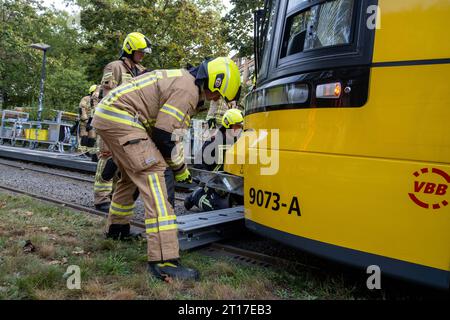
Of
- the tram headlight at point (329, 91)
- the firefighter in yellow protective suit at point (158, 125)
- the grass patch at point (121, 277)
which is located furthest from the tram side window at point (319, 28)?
the grass patch at point (121, 277)

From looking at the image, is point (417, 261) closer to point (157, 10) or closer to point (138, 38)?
point (138, 38)

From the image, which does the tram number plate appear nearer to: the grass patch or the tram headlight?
the grass patch

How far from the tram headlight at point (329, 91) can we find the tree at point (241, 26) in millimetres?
11396

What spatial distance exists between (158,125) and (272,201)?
103 centimetres

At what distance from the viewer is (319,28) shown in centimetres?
279

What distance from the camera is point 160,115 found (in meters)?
3.13

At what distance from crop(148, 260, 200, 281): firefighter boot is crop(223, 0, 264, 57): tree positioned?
11359 millimetres

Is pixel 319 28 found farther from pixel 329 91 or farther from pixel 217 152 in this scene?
pixel 217 152

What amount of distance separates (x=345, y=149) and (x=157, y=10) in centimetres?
1587

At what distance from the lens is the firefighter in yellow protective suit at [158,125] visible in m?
3.14

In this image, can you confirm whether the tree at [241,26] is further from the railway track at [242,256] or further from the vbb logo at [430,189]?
the vbb logo at [430,189]

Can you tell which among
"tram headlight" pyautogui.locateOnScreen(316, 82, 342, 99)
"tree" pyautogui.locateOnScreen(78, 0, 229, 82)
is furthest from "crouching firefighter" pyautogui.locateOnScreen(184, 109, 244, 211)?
"tree" pyautogui.locateOnScreen(78, 0, 229, 82)

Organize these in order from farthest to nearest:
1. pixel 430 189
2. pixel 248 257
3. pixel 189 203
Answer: pixel 189 203
pixel 248 257
pixel 430 189

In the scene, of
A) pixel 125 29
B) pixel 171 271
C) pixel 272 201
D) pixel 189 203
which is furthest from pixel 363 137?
pixel 125 29
